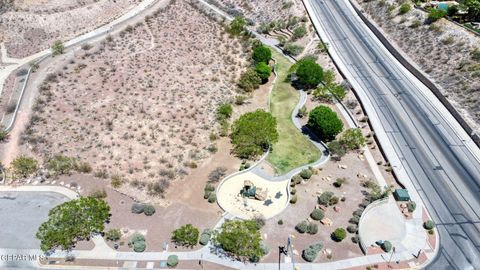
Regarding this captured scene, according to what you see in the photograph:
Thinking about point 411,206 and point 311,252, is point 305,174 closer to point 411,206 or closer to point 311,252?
point 311,252

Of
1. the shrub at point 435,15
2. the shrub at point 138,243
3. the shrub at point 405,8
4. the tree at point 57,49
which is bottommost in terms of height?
the shrub at point 138,243

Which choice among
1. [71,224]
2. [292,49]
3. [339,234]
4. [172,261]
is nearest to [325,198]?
[339,234]

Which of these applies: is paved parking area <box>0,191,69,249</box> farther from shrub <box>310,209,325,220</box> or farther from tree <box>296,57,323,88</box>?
tree <box>296,57,323,88</box>

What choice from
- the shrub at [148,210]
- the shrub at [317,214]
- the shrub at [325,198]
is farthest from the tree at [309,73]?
the shrub at [148,210]

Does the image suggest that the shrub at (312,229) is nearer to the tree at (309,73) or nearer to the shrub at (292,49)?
the tree at (309,73)

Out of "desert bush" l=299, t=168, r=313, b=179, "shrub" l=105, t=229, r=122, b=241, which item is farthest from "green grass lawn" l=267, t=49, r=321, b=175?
"shrub" l=105, t=229, r=122, b=241

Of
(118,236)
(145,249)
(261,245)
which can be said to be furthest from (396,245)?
(118,236)
